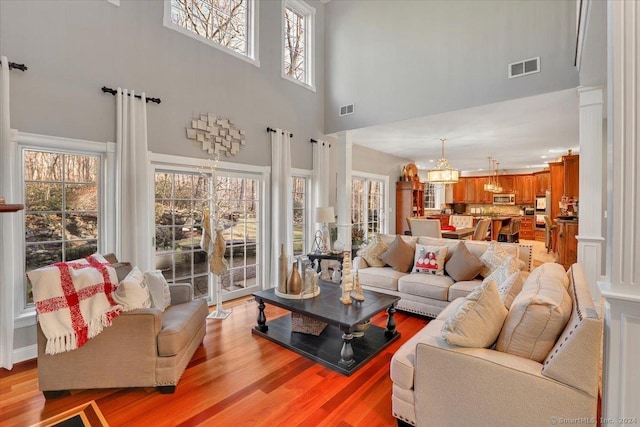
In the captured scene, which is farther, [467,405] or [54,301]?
[54,301]

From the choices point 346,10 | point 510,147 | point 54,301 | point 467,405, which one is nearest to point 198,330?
point 54,301

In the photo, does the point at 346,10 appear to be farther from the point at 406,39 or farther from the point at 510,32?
the point at 510,32

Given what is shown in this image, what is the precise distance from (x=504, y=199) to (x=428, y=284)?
9992mm

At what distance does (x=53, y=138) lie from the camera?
286 cm

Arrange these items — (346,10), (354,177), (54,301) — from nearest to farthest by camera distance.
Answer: (54,301) < (346,10) < (354,177)

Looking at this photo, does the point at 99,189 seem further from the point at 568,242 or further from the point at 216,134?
the point at 568,242

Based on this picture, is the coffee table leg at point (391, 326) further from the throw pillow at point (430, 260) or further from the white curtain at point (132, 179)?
the white curtain at point (132, 179)

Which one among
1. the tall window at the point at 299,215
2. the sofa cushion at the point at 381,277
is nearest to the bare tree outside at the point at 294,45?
the tall window at the point at 299,215

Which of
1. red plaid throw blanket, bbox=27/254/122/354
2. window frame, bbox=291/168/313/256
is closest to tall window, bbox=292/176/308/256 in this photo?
window frame, bbox=291/168/313/256

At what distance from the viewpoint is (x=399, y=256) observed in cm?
413

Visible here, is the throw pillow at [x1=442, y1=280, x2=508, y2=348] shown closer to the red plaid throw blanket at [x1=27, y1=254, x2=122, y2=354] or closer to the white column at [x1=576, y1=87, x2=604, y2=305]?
the red plaid throw blanket at [x1=27, y1=254, x2=122, y2=354]

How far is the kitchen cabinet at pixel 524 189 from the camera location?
11109 mm

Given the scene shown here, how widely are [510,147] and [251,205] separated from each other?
6006 millimetres

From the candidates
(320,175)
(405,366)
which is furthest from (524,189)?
(405,366)
